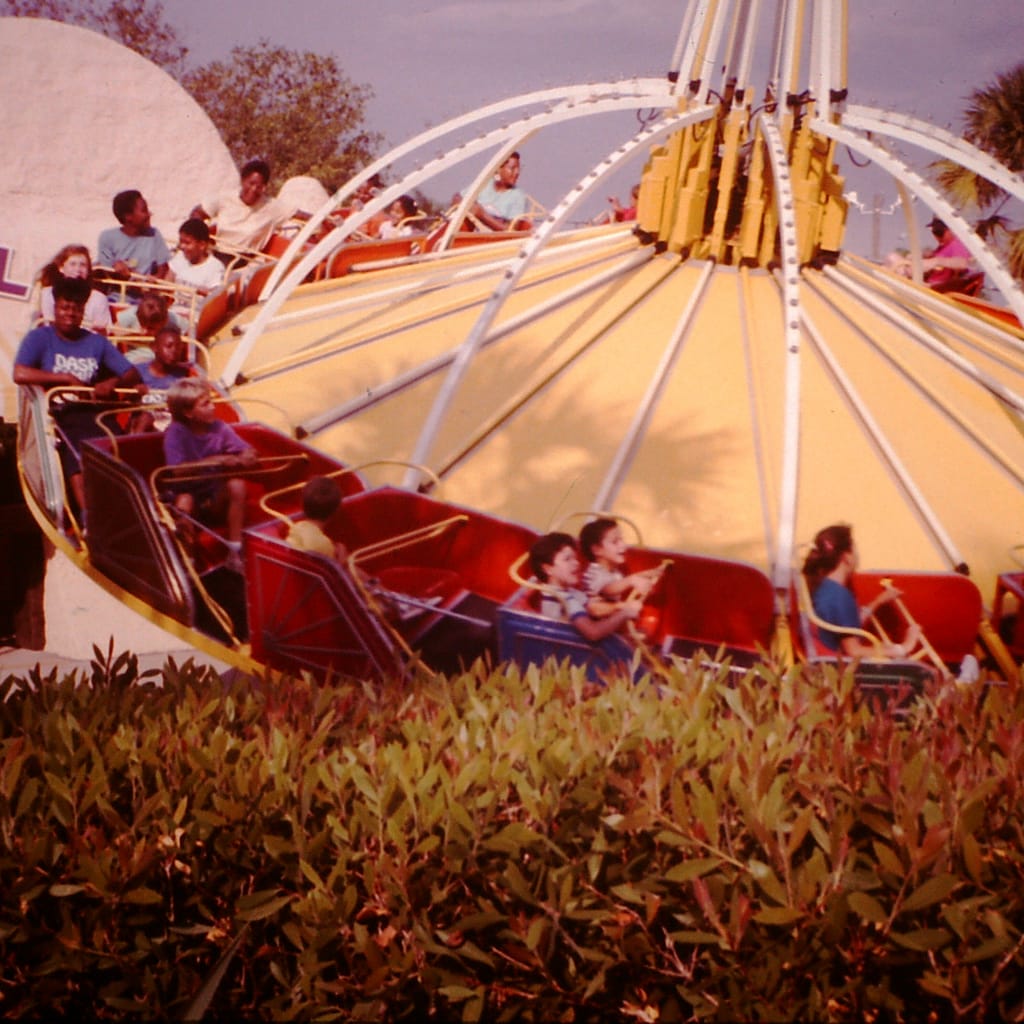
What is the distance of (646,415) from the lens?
6102mm

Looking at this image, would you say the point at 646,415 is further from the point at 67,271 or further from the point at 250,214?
the point at 250,214

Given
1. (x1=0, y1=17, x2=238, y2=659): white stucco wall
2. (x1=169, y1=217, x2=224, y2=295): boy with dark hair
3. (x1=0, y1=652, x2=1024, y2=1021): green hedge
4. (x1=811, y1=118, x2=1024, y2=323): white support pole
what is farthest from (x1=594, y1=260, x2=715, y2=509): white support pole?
(x1=0, y1=17, x2=238, y2=659): white stucco wall

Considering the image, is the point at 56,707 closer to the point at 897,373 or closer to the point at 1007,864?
the point at 1007,864

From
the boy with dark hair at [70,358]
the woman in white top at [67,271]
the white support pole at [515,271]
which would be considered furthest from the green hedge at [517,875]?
the woman in white top at [67,271]

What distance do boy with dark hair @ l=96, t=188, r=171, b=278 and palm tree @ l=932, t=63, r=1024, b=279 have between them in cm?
676

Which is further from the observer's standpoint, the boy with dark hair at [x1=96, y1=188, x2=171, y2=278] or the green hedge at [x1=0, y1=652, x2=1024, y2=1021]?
the boy with dark hair at [x1=96, y1=188, x2=171, y2=278]

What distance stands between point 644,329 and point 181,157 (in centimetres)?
959

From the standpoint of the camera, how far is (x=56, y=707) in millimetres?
3295

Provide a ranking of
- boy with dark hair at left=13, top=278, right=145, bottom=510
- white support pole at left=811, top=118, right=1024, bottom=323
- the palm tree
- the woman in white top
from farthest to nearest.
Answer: the palm tree
the woman in white top
white support pole at left=811, top=118, right=1024, bottom=323
boy with dark hair at left=13, top=278, right=145, bottom=510

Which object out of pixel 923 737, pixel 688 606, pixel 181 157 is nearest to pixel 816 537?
pixel 688 606

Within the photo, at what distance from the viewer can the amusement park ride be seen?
199 inches

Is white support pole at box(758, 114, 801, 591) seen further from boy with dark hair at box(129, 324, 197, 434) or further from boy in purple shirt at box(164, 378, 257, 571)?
boy with dark hair at box(129, 324, 197, 434)

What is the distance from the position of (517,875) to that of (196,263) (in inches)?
319

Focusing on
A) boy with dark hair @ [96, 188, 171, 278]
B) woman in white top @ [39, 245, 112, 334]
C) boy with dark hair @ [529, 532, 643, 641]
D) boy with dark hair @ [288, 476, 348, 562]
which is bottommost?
boy with dark hair @ [529, 532, 643, 641]
